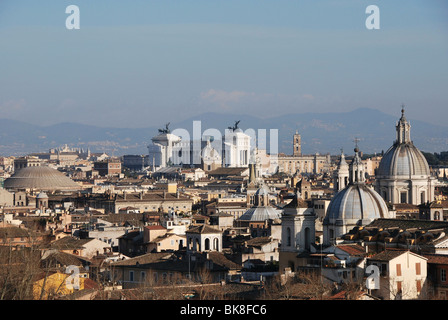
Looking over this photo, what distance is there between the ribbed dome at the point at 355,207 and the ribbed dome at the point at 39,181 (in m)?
56.7

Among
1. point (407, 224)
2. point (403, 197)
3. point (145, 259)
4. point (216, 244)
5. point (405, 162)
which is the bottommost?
point (145, 259)

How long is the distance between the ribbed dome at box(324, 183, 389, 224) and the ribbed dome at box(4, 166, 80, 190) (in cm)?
5668

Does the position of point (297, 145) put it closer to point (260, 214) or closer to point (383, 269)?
point (260, 214)

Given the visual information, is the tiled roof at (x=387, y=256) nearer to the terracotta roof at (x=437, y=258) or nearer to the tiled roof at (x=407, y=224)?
the terracotta roof at (x=437, y=258)

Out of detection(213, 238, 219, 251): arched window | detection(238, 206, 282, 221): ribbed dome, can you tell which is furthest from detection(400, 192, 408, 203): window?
detection(213, 238, 219, 251): arched window

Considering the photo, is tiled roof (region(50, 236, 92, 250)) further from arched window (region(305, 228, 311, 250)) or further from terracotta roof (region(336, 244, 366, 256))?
terracotta roof (region(336, 244, 366, 256))

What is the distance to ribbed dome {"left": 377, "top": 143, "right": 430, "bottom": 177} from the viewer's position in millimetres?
42438

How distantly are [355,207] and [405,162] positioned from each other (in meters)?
15.5

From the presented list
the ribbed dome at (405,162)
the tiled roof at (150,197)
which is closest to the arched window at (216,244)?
the ribbed dome at (405,162)

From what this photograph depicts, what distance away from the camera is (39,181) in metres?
85.2

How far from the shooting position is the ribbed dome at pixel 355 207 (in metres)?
27.2

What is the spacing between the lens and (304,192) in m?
54.0

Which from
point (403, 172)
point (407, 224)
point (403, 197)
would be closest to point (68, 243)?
point (407, 224)
